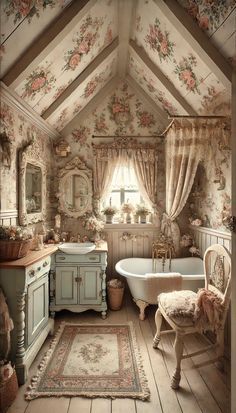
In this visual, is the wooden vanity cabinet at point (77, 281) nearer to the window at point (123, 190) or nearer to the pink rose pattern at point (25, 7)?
the window at point (123, 190)

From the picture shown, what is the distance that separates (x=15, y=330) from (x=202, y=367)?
1753 mm

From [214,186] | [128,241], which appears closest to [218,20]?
[214,186]

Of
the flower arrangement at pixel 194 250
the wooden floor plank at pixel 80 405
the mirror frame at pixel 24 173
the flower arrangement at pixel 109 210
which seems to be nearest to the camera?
the wooden floor plank at pixel 80 405

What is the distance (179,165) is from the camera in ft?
10.7

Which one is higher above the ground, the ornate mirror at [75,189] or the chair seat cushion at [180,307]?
the ornate mirror at [75,189]

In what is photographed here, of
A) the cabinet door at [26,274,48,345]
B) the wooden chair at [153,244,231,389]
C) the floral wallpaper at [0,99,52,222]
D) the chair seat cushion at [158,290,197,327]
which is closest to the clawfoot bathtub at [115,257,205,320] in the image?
the wooden chair at [153,244,231,389]

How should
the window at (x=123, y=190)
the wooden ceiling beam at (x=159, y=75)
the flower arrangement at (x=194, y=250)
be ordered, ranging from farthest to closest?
1. the window at (x=123, y=190)
2. the flower arrangement at (x=194, y=250)
3. the wooden ceiling beam at (x=159, y=75)

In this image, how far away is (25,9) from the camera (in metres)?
1.92

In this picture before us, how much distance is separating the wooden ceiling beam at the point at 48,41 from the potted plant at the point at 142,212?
2446 millimetres

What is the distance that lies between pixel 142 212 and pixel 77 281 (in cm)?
148

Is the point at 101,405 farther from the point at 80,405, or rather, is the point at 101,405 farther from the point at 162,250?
the point at 162,250

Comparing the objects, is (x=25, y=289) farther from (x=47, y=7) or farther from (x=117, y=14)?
(x=117, y=14)

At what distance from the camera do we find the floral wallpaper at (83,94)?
10.8 ft

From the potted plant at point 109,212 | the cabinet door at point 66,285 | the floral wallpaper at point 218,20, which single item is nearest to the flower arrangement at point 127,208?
the potted plant at point 109,212
